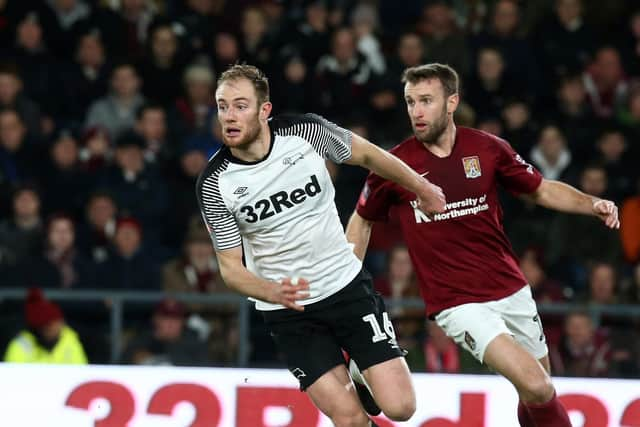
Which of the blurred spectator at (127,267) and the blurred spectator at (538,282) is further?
the blurred spectator at (127,267)

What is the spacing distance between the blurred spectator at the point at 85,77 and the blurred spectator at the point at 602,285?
175 inches

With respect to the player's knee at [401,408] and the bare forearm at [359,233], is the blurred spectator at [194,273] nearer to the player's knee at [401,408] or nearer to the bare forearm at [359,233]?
the bare forearm at [359,233]

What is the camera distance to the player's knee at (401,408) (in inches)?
265

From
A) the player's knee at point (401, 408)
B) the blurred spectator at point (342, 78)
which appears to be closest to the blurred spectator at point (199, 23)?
the blurred spectator at point (342, 78)

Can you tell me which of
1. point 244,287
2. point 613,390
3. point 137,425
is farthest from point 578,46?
point 244,287

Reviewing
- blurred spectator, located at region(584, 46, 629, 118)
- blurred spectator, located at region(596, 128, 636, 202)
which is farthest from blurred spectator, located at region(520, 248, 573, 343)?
blurred spectator, located at region(584, 46, 629, 118)

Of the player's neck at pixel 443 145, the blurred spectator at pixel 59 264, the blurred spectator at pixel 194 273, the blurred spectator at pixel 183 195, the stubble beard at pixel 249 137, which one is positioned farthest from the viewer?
the blurred spectator at pixel 183 195

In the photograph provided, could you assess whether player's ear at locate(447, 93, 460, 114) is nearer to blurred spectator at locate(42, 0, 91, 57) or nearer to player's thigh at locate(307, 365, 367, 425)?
player's thigh at locate(307, 365, 367, 425)

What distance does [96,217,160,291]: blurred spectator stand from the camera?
10789mm

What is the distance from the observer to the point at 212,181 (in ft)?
21.6

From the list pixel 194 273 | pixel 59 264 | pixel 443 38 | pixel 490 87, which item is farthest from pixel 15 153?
pixel 490 87

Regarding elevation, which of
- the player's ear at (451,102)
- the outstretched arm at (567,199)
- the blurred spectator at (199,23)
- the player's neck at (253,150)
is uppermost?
the blurred spectator at (199,23)

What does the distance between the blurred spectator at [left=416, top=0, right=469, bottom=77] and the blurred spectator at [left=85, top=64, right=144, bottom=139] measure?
2.58 meters

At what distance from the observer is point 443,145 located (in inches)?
283
